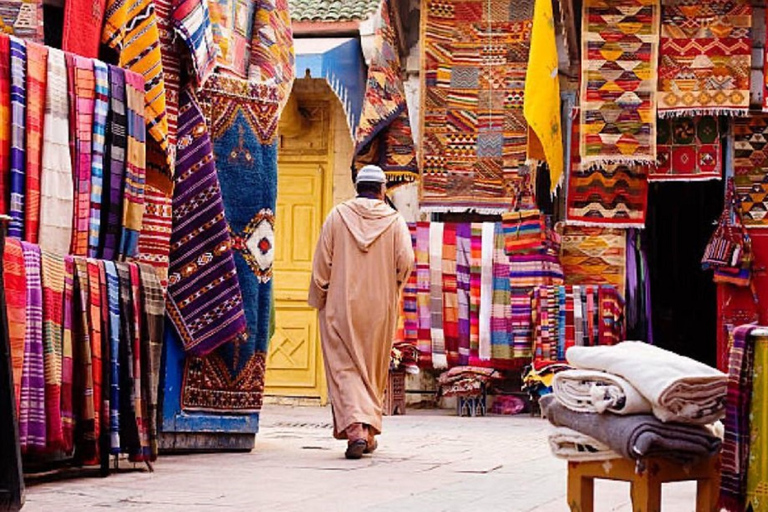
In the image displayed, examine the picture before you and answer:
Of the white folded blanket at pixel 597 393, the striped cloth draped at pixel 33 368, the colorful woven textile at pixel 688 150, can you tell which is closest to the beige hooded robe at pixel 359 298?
the striped cloth draped at pixel 33 368

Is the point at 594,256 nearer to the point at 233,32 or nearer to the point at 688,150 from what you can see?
the point at 688,150

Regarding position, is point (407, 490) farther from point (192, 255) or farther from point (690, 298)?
point (690, 298)

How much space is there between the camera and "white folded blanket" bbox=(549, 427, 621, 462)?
468 cm

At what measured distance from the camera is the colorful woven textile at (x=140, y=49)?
23.8 ft

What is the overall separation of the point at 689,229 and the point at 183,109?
934 cm

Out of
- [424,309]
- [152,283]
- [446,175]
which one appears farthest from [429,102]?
[152,283]

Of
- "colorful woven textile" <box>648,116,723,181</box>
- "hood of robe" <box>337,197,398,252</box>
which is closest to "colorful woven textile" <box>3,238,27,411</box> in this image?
"hood of robe" <box>337,197,398,252</box>

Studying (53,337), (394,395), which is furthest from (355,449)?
(394,395)

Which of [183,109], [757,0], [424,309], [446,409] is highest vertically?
[757,0]

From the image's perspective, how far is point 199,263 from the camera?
8039 mm

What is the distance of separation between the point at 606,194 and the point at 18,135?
8182mm

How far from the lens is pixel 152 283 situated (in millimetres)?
7180

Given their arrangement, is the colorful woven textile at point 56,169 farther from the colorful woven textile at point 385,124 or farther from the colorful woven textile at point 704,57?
the colorful woven textile at point 704,57

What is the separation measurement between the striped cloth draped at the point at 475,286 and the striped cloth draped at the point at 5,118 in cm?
791
